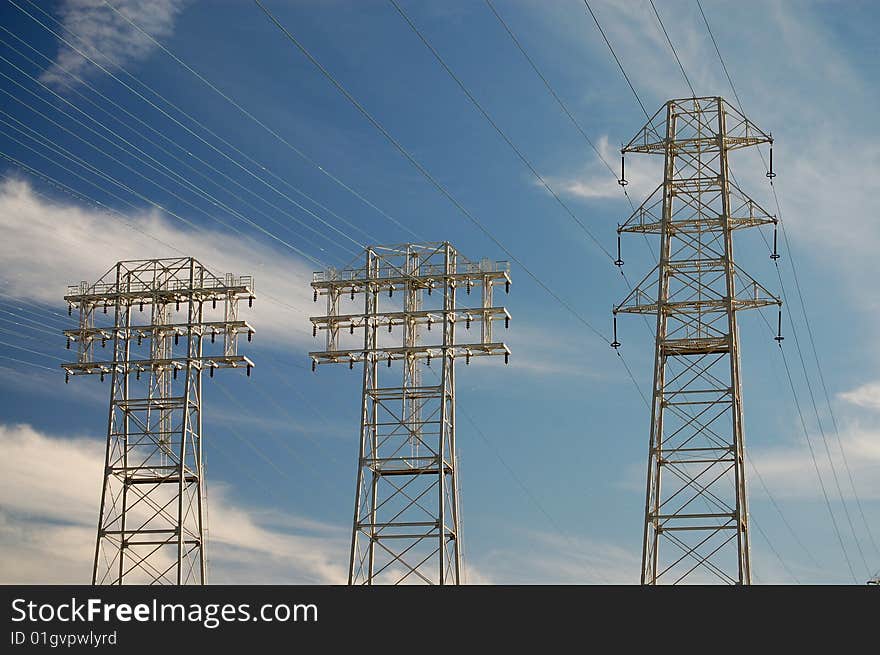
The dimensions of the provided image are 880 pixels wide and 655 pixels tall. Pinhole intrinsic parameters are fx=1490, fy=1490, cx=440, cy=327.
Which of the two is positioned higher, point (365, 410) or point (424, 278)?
point (424, 278)

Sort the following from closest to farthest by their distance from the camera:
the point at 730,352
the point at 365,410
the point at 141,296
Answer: the point at 730,352
the point at 365,410
the point at 141,296
